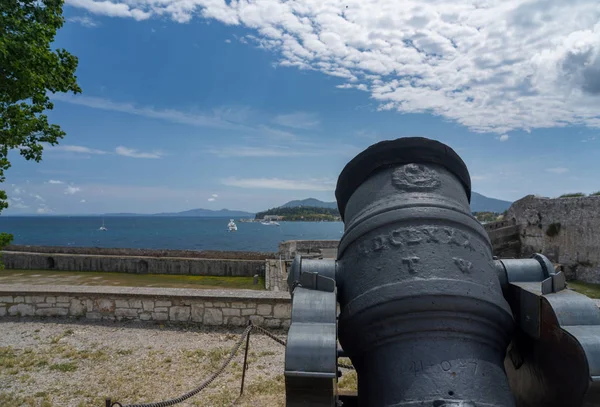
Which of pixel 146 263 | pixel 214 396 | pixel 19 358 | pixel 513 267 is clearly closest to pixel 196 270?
pixel 146 263

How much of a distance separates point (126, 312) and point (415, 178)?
5.78 metres

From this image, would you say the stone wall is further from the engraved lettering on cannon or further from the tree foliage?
the tree foliage

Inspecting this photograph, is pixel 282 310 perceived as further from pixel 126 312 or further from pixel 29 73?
pixel 29 73

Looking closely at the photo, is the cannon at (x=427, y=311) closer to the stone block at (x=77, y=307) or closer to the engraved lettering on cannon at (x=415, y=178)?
the engraved lettering on cannon at (x=415, y=178)

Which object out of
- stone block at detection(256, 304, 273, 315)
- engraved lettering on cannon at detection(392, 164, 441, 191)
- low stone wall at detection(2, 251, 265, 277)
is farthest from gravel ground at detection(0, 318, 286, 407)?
low stone wall at detection(2, 251, 265, 277)

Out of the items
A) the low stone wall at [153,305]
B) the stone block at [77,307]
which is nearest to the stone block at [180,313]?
the low stone wall at [153,305]

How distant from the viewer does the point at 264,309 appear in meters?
6.45

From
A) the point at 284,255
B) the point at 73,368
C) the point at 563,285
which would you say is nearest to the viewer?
the point at 563,285

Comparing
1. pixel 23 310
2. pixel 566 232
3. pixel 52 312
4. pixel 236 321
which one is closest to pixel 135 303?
pixel 52 312

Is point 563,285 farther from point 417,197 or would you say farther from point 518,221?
point 518,221

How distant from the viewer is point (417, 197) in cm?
234

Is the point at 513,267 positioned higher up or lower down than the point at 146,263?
higher up

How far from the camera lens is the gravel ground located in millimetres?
4426

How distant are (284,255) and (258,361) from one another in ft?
42.7
